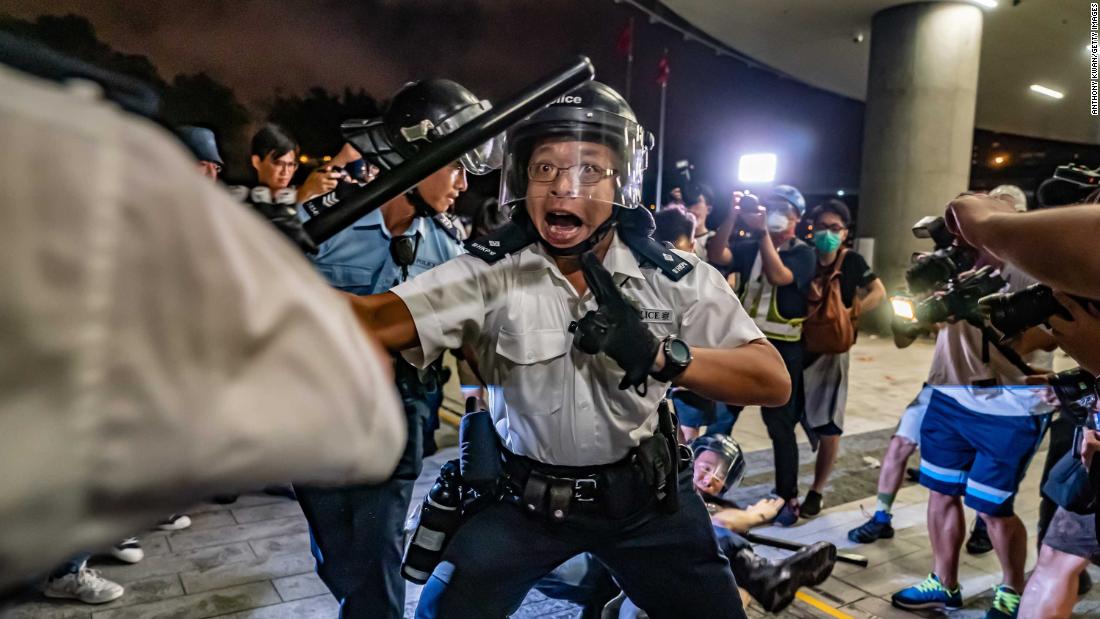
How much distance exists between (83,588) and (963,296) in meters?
4.29

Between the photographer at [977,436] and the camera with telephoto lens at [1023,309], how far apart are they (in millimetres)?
1106

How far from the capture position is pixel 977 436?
359cm

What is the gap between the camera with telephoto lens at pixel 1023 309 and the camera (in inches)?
83.4

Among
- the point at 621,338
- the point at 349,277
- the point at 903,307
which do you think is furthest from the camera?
the point at 903,307

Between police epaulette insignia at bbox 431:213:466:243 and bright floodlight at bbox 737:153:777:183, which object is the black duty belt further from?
bright floodlight at bbox 737:153:777:183

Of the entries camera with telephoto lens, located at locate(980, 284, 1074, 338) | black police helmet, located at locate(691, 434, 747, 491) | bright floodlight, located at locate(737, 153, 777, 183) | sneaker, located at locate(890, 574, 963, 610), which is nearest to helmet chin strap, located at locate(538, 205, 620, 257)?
camera with telephoto lens, located at locate(980, 284, 1074, 338)

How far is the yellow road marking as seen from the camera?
137 inches

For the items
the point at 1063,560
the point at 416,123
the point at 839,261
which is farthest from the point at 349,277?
the point at 839,261

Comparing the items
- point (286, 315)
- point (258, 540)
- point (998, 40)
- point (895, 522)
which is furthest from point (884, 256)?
point (286, 315)

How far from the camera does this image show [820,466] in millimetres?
4867

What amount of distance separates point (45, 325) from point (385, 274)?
96.4 inches

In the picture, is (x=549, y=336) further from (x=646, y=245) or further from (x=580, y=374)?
(x=646, y=245)

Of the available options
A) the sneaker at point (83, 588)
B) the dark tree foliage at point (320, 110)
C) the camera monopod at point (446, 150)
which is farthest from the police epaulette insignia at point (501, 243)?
the dark tree foliage at point (320, 110)

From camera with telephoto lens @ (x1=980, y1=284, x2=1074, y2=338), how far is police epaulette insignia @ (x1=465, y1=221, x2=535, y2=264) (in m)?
1.49
